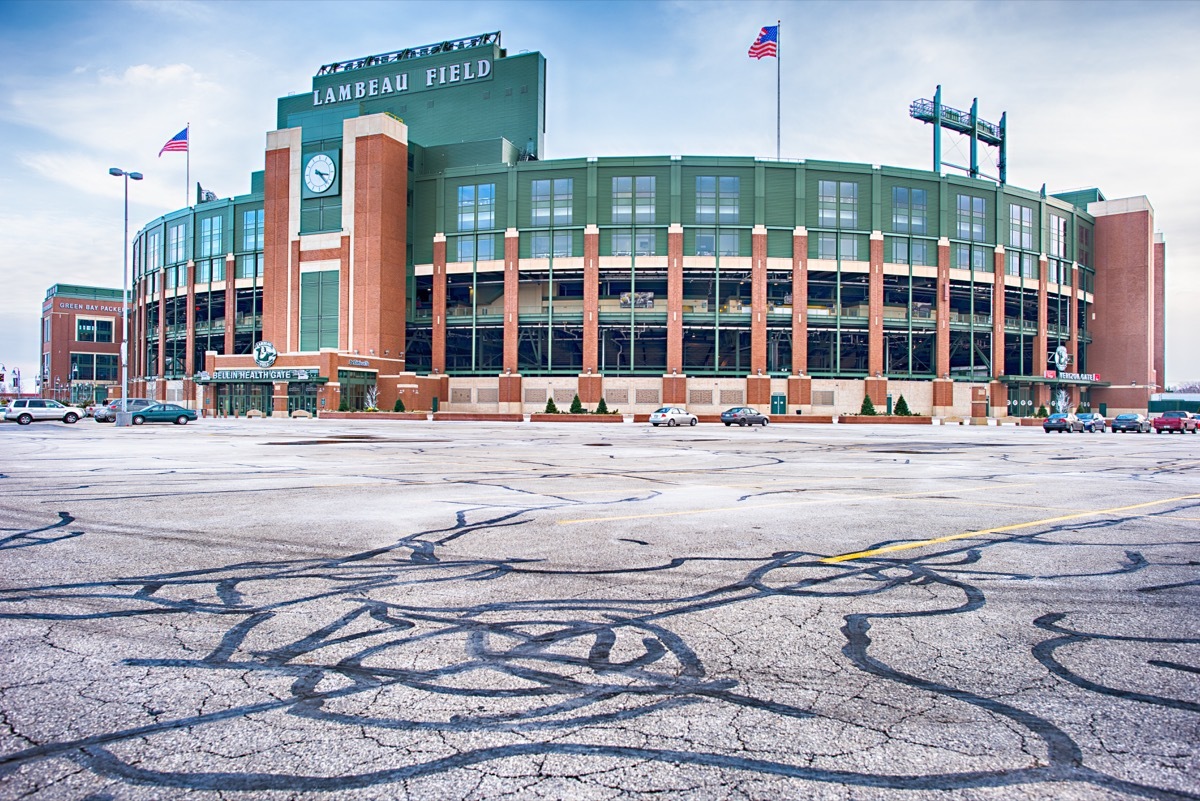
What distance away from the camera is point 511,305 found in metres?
71.9

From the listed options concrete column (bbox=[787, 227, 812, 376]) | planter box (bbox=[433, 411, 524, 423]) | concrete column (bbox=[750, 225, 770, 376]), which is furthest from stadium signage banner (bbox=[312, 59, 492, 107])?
planter box (bbox=[433, 411, 524, 423])

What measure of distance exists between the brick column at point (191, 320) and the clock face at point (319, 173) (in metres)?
21.0

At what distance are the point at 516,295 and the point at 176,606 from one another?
67.3 meters

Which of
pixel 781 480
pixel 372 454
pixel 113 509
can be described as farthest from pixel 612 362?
pixel 113 509

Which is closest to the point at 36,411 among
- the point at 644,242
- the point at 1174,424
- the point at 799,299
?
the point at 644,242

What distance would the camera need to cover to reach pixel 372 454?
71.2 feet

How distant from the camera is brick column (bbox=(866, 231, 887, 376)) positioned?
70.9m

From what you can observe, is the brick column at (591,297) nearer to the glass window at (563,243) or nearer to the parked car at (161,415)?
the glass window at (563,243)

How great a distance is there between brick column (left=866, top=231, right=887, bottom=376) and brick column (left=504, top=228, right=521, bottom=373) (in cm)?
3299

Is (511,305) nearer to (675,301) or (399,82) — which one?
(675,301)

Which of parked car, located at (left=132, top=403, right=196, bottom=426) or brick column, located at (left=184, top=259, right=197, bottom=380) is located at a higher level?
brick column, located at (left=184, top=259, right=197, bottom=380)

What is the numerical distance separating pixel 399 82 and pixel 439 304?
2876cm

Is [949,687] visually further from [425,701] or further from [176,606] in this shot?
[176,606]

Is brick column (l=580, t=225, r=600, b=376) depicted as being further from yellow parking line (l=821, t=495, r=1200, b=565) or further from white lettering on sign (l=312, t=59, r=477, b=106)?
yellow parking line (l=821, t=495, r=1200, b=565)
